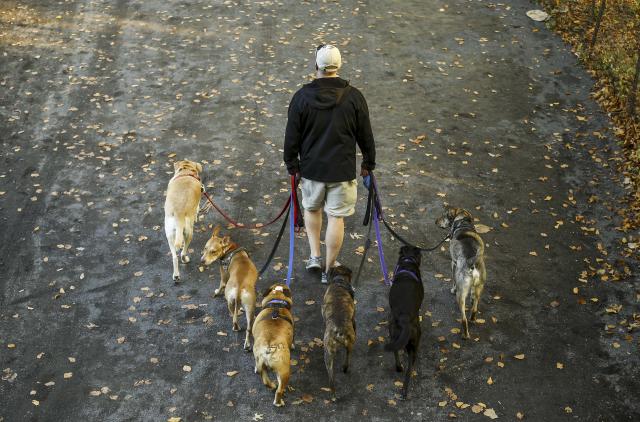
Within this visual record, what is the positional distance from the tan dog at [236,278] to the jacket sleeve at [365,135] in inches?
67.2

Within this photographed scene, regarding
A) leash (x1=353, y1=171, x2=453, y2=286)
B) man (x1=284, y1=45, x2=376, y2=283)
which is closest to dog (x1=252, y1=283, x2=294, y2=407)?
man (x1=284, y1=45, x2=376, y2=283)

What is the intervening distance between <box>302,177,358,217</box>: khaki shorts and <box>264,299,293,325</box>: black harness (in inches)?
51.4

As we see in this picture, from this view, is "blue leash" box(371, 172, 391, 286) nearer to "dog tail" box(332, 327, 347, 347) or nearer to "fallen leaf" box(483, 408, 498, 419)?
"dog tail" box(332, 327, 347, 347)

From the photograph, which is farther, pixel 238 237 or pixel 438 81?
pixel 438 81

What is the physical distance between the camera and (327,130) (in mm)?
6375

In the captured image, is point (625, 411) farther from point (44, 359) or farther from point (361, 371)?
point (44, 359)

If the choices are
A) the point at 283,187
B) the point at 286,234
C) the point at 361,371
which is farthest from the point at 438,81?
the point at 361,371

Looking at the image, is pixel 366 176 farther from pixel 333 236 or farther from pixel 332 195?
pixel 333 236

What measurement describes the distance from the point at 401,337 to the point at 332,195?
A: 6.16 feet

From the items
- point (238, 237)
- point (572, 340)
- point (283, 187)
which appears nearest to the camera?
point (572, 340)

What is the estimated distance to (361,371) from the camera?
6145mm

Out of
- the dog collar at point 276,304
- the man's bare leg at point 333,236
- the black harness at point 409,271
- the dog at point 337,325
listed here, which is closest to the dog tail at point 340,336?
the dog at point 337,325

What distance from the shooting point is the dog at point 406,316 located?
557cm

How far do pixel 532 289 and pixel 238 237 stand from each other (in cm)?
381
